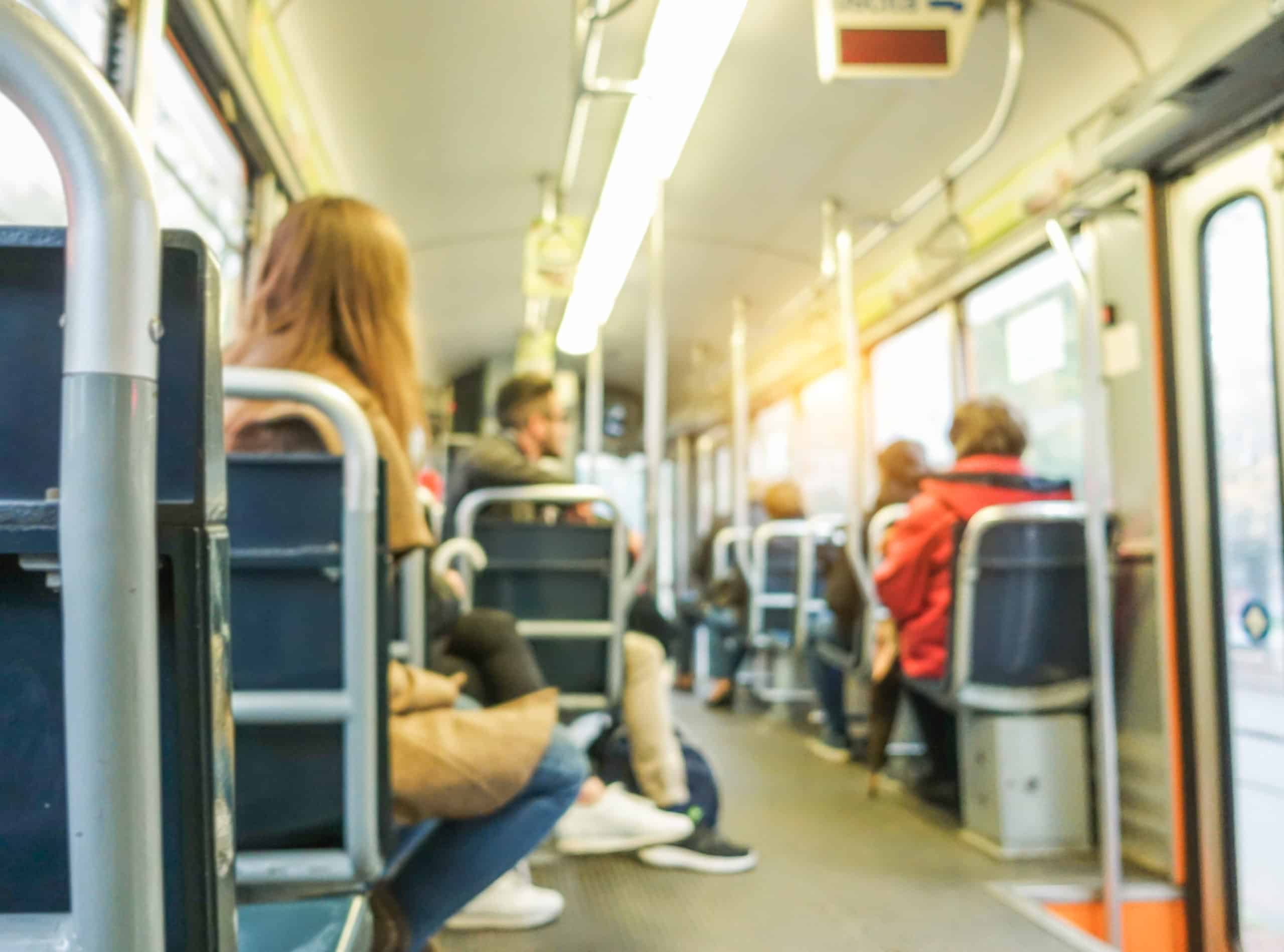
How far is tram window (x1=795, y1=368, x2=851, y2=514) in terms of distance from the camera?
7.29 meters

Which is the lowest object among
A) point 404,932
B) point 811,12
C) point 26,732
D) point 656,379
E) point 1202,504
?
point 404,932

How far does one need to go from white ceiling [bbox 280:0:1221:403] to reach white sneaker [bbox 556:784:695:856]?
218 cm

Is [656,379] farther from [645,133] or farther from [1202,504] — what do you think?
[1202,504]

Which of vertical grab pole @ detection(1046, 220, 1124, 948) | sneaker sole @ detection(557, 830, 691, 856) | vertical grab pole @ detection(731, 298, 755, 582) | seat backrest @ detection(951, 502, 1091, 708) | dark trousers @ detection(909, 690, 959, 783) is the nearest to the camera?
vertical grab pole @ detection(1046, 220, 1124, 948)

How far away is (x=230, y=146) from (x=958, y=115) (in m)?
2.79

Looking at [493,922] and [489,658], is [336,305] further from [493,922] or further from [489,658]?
[493,922]

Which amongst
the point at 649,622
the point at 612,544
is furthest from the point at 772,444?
the point at 612,544

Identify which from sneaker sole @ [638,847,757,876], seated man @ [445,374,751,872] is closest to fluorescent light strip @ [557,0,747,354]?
seated man @ [445,374,751,872]

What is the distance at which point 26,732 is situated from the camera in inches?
26.0

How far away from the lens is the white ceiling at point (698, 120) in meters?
3.48

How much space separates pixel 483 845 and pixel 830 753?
11.3 ft

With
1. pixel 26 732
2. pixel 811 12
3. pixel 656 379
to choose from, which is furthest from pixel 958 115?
pixel 26 732

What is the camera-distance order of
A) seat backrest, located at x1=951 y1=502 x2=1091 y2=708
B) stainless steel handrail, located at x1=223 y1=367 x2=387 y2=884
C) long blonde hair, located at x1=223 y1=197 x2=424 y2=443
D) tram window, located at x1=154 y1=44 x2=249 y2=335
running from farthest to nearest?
seat backrest, located at x1=951 y1=502 x2=1091 y2=708
tram window, located at x1=154 y1=44 x2=249 y2=335
long blonde hair, located at x1=223 y1=197 x2=424 y2=443
stainless steel handrail, located at x1=223 y1=367 x2=387 y2=884

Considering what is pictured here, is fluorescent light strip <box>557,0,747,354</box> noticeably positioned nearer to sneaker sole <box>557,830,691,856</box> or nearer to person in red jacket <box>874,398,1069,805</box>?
person in red jacket <box>874,398,1069,805</box>
